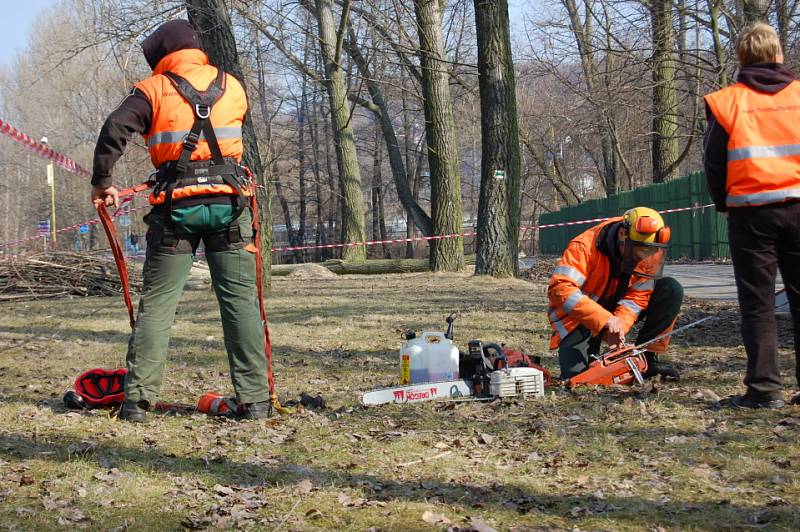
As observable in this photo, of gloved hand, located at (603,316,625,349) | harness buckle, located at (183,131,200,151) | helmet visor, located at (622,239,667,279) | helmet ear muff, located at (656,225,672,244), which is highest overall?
harness buckle, located at (183,131,200,151)

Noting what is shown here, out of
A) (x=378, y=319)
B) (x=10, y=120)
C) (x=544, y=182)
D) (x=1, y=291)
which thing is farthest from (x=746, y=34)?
(x=10, y=120)

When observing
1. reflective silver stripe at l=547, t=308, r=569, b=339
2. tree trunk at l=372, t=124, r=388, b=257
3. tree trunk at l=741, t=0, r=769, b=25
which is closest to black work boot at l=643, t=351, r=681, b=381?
reflective silver stripe at l=547, t=308, r=569, b=339

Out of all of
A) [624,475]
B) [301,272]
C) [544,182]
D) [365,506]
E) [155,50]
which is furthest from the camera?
[544,182]

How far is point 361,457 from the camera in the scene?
4262 millimetres

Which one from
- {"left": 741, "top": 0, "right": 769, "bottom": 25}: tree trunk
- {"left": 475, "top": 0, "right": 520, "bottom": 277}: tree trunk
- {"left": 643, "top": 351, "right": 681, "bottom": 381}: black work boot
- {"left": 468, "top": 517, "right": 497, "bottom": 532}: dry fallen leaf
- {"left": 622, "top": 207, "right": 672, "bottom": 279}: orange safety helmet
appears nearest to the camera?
{"left": 468, "top": 517, "right": 497, "bottom": 532}: dry fallen leaf

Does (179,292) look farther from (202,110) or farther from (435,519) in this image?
(435,519)

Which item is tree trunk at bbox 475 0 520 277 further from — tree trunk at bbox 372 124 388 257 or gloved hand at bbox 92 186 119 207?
tree trunk at bbox 372 124 388 257

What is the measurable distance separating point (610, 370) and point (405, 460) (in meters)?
2.09

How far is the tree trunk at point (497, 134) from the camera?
52.5ft

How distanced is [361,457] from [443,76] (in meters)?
17.2

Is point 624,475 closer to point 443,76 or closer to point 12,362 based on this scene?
point 12,362

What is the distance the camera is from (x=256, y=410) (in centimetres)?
521

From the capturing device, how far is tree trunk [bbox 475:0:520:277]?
52.5ft

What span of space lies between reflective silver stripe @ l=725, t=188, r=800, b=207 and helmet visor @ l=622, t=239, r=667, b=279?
76 centimetres
